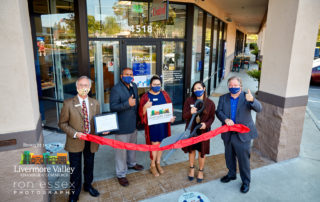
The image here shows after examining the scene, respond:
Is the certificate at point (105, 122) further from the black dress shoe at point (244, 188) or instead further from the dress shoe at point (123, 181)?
the black dress shoe at point (244, 188)

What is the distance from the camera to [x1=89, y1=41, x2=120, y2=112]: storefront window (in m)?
5.64

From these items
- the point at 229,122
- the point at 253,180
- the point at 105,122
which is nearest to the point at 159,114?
the point at 105,122

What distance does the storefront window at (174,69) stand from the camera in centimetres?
640

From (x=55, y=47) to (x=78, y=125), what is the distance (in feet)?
11.5

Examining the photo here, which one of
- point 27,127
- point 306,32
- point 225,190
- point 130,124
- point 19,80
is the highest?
point 306,32

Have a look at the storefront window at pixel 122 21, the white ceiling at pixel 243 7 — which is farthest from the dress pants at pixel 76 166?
the white ceiling at pixel 243 7

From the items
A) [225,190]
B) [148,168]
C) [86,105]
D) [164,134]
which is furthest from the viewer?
[148,168]

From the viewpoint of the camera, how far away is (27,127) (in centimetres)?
289

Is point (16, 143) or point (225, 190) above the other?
point (16, 143)

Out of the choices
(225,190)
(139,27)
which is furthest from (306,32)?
(139,27)

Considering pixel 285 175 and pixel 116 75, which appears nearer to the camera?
pixel 285 175

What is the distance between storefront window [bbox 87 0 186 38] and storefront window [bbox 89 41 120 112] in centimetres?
29

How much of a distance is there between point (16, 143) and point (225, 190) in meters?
3.21

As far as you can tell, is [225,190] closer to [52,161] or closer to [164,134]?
[164,134]
